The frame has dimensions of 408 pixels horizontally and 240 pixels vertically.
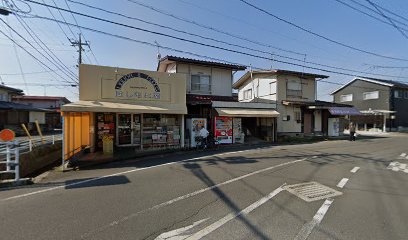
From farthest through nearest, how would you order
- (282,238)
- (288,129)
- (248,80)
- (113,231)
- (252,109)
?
(248,80), (288,129), (252,109), (113,231), (282,238)

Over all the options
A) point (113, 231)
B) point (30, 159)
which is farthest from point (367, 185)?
point (30, 159)

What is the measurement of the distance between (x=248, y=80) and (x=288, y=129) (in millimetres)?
7521

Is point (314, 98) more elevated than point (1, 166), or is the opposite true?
point (314, 98)

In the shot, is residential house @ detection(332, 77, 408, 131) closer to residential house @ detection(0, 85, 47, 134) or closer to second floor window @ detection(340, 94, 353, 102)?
second floor window @ detection(340, 94, 353, 102)

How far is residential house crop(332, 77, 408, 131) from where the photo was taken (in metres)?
31.4

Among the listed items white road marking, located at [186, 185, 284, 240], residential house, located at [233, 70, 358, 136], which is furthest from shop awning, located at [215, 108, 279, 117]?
white road marking, located at [186, 185, 284, 240]

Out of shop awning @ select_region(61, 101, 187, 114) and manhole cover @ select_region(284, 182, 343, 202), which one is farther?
shop awning @ select_region(61, 101, 187, 114)

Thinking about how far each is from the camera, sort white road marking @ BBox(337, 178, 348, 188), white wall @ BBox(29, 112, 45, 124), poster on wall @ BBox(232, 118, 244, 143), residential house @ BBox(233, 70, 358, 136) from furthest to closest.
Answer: white wall @ BBox(29, 112, 45, 124) → residential house @ BBox(233, 70, 358, 136) → poster on wall @ BBox(232, 118, 244, 143) → white road marking @ BBox(337, 178, 348, 188)

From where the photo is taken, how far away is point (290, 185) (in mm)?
6500

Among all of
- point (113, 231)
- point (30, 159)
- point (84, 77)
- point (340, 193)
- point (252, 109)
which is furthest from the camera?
point (252, 109)

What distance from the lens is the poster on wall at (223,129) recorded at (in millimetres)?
16594

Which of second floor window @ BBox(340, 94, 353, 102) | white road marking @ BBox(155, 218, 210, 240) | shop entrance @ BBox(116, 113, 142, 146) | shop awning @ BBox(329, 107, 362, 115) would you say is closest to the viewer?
white road marking @ BBox(155, 218, 210, 240)

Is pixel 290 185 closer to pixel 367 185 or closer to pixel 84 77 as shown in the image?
pixel 367 185

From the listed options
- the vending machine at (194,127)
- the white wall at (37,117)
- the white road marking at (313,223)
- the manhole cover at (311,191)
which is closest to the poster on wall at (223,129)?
the vending machine at (194,127)
